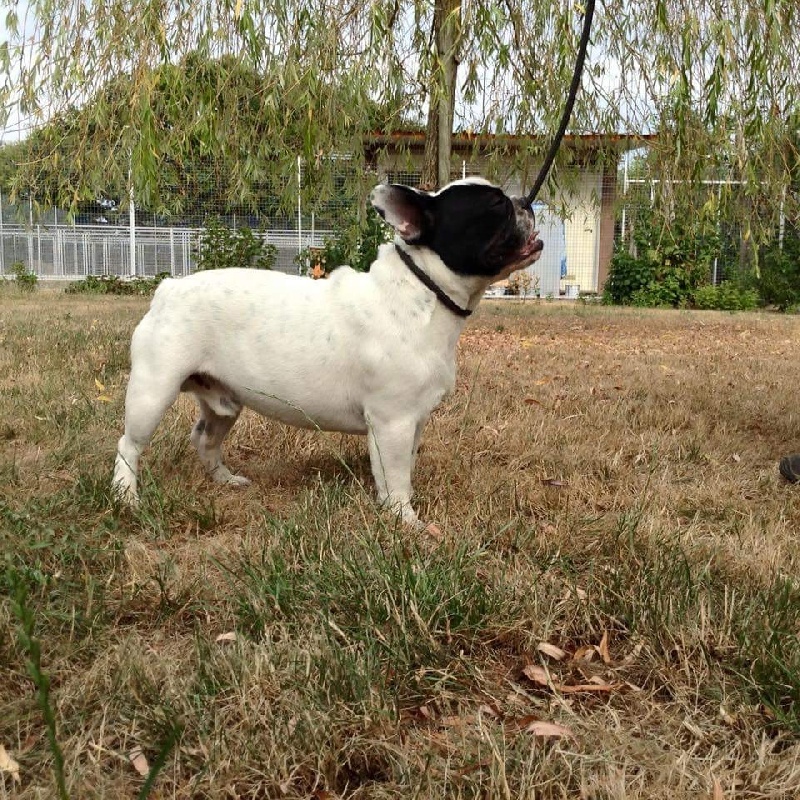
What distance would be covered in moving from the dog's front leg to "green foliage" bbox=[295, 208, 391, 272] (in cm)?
899

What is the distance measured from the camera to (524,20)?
201 inches

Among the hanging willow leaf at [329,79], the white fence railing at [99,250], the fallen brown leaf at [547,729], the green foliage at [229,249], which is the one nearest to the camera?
the fallen brown leaf at [547,729]

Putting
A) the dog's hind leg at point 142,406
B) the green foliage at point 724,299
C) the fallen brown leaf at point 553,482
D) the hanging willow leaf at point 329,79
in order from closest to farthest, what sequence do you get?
the dog's hind leg at point 142,406, the fallen brown leaf at point 553,482, the hanging willow leaf at point 329,79, the green foliage at point 724,299

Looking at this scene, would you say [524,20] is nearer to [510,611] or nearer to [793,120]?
[793,120]

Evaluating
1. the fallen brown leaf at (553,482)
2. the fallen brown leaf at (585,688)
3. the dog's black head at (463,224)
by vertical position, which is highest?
the dog's black head at (463,224)

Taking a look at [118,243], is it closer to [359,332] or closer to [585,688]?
[359,332]

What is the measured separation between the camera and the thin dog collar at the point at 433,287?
8.18 feet

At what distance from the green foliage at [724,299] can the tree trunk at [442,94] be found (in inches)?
341

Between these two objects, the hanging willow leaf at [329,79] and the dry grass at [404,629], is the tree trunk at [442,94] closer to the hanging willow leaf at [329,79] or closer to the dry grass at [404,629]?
the hanging willow leaf at [329,79]

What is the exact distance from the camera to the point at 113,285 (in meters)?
14.8

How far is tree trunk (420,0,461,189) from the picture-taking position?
459 cm

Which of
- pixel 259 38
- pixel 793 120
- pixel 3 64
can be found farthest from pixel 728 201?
pixel 3 64

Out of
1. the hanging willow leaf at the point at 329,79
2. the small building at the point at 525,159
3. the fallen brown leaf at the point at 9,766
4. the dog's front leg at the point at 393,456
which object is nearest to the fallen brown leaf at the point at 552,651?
the dog's front leg at the point at 393,456

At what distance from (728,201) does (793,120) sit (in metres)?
1.22
